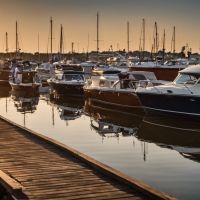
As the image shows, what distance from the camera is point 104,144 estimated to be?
66.9 ft

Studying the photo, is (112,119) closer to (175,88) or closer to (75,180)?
(175,88)

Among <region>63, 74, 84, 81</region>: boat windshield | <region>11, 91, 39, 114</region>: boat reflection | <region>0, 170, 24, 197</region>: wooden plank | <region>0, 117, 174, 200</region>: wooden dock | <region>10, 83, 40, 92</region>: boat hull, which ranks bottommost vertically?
<region>11, 91, 39, 114</region>: boat reflection

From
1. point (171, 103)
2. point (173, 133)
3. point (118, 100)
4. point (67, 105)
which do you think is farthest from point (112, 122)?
point (67, 105)

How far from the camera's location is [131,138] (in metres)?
22.3

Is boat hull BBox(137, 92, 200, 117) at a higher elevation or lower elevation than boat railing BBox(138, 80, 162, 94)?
lower

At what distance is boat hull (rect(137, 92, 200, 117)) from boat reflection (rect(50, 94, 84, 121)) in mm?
4752

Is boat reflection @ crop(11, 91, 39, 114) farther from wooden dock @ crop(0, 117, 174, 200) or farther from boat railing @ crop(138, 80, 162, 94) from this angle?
wooden dock @ crop(0, 117, 174, 200)

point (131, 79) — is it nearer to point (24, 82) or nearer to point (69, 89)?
point (69, 89)

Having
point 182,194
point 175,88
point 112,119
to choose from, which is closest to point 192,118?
point 175,88

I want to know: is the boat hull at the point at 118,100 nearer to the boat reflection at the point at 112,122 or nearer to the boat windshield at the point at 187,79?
the boat reflection at the point at 112,122

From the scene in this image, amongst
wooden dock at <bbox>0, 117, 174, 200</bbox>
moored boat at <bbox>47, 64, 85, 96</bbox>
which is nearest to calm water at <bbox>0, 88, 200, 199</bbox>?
wooden dock at <bbox>0, 117, 174, 200</bbox>

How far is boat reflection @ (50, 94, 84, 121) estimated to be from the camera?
105ft

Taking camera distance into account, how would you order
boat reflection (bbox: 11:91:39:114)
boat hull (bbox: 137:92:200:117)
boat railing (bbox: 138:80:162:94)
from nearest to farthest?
boat hull (bbox: 137:92:200:117) → boat railing (bbox: 138:80:162:94) → boat reflection (bbox: 11:91:39:114)

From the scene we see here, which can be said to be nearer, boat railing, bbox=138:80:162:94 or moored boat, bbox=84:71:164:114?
boat railing, bbox=138:80:162:94
